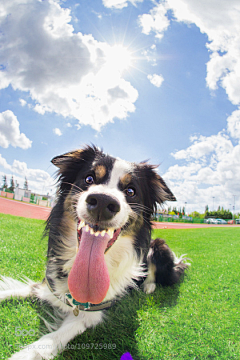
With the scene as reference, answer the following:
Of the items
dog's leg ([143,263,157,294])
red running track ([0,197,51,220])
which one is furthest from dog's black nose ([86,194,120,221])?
red running track ([0,197,51,220])

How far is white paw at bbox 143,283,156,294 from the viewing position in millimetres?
3670

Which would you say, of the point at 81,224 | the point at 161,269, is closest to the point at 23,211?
the point at 161,269

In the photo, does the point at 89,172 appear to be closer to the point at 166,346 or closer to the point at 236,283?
the point at 166,346

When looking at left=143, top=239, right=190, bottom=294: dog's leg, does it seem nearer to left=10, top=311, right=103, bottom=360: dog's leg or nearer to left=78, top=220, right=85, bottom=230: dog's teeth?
left=10, top=311, right=103, bottom=360: dog's leg

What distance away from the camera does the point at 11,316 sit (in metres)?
2.36

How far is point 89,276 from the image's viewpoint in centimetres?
223

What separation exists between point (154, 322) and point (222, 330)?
87 centimetres

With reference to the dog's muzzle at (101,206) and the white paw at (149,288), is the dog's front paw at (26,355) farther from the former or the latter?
the white paw at (149,288)

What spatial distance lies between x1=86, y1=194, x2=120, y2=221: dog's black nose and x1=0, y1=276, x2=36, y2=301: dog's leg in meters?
1.61

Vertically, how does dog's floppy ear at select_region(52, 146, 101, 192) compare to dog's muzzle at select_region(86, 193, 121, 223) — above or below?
above

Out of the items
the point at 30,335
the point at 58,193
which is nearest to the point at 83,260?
the point at 30,335

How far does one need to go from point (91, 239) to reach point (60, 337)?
98cm

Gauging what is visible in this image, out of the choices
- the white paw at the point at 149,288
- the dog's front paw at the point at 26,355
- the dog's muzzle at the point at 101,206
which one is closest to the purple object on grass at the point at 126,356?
the dog's front paw at the point at 26,355

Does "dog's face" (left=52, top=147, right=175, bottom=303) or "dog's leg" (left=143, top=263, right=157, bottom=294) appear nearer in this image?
"dog's face" (left=52, top=147, right=175, bottom=303)
